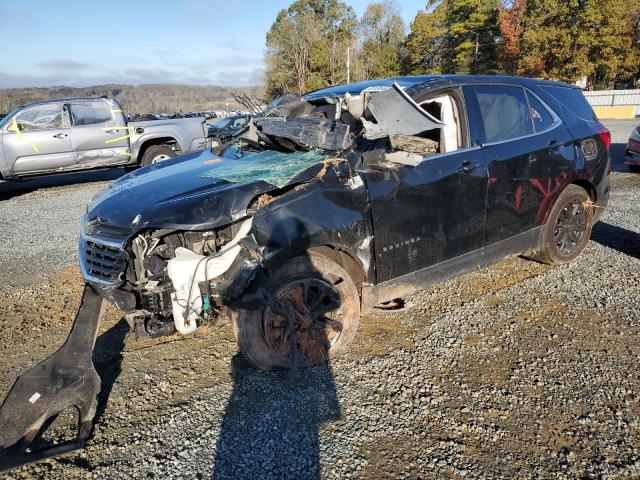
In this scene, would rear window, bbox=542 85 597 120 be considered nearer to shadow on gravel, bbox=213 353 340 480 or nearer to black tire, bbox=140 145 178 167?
shadow on gravel, bbox=213 353 340 480

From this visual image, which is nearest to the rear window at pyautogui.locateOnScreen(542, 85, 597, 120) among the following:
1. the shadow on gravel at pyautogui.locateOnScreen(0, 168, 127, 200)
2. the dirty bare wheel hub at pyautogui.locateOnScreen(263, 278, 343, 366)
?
the dirty bare wheel hub at pyautogui.locateOnScreen(263, 278, 343, 366)

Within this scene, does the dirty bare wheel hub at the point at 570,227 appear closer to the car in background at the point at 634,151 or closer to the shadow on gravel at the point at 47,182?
the car in background at the point at 634,151

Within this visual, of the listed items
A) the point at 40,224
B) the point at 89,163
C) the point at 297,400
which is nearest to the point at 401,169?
the point at 297,400

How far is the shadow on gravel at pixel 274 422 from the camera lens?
227 centimetres

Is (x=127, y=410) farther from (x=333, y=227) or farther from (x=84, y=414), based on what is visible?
(x=333, y=227)

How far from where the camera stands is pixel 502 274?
4.53m

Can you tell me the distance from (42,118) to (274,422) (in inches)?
383

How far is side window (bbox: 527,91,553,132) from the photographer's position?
406 centimetres

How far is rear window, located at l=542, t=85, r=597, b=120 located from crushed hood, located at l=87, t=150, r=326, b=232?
2.75 m

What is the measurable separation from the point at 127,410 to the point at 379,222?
2.03 metres

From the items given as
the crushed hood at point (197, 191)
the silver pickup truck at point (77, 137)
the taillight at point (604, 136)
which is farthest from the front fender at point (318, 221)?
the silver pickup truck at point (77, 137)

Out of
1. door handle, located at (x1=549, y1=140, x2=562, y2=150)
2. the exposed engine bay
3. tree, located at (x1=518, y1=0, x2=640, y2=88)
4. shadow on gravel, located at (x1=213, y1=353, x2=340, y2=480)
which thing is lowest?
shadow on gravel, located at (x1=213, y1=353, x2=340, y2=480)

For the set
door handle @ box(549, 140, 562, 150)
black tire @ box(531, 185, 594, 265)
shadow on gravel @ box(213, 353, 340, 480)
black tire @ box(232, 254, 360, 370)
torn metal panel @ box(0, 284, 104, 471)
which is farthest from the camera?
black tire @ box(531, 185, 594, 265)

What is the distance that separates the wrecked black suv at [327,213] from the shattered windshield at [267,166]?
0.02m
